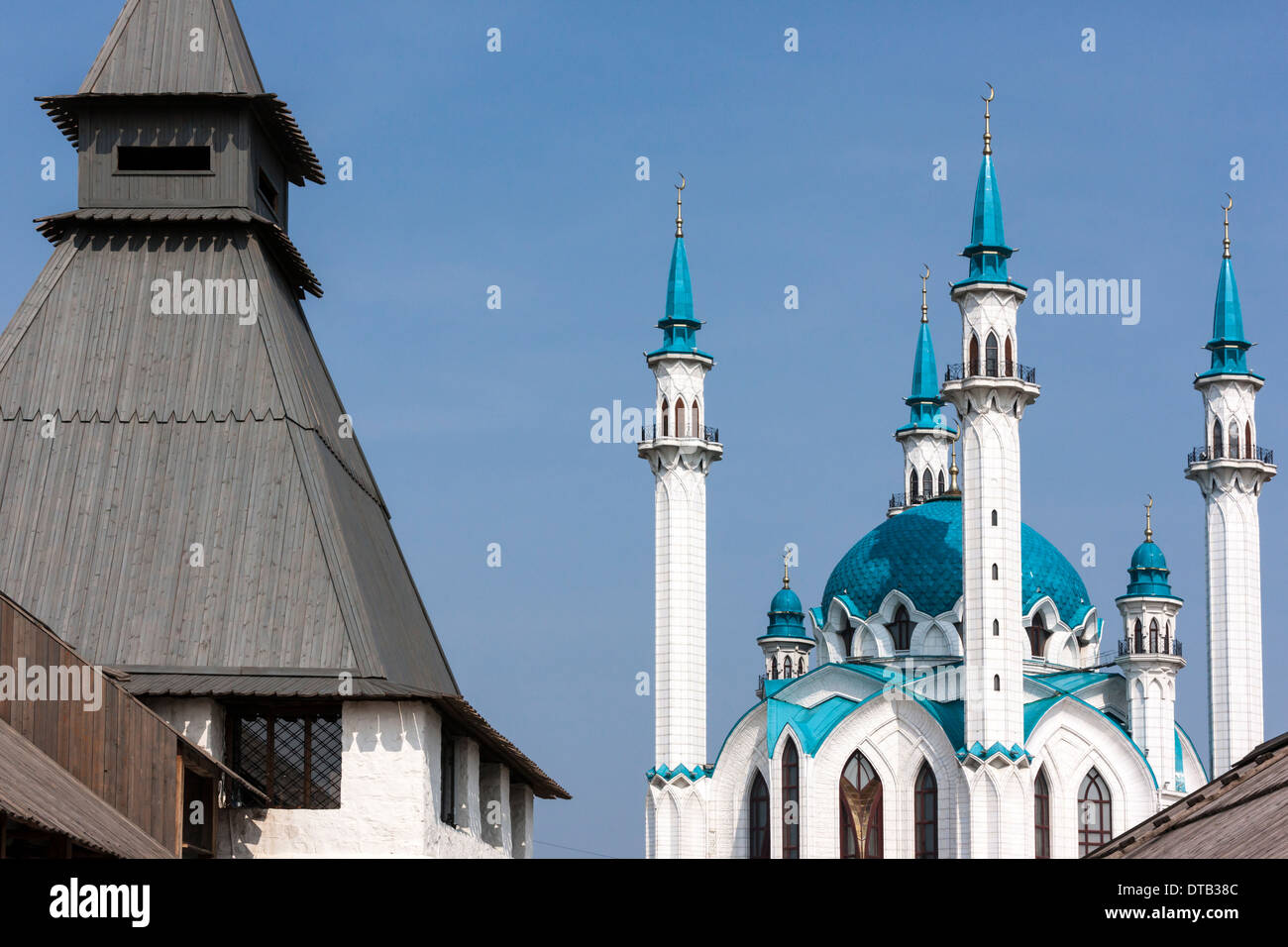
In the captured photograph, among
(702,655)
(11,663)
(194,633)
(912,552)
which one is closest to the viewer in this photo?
(11,663)

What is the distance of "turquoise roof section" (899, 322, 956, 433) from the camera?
70.8 m

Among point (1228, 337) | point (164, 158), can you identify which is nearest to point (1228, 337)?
point (1228, 337)

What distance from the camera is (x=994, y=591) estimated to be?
50.9 metres

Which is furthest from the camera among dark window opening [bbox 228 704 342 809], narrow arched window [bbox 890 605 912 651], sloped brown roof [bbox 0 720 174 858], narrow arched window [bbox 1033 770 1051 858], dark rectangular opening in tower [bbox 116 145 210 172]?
narrow arched window [bbox 890 605 912 651]

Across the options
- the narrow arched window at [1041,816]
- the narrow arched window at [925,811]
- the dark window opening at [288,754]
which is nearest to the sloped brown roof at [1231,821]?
the dark window opening at [288,754]

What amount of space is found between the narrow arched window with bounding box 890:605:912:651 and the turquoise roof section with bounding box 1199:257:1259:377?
447 inches

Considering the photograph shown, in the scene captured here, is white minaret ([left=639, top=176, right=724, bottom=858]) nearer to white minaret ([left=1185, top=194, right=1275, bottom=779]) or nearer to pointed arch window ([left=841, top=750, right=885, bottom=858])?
pointed arch window ([left=841, top=750, right=885, bottom=858])

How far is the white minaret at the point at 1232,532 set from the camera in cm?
5512

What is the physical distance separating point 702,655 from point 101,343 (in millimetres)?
32367

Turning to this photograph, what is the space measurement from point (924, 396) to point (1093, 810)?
66.7 ft

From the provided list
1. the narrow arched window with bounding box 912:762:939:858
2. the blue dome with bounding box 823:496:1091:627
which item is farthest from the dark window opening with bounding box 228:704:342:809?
the blue dome with bounding box 823:496:1091:627

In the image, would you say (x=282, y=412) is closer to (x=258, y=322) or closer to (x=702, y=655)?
(x=258, y=322)
